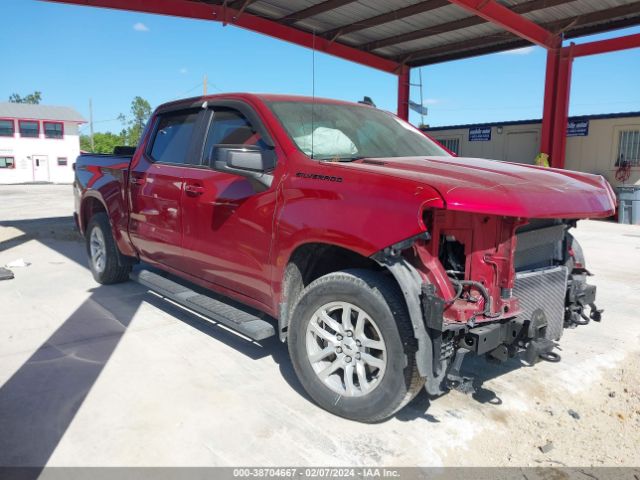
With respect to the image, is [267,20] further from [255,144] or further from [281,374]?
[281,374]

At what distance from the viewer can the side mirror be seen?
10.6 ft

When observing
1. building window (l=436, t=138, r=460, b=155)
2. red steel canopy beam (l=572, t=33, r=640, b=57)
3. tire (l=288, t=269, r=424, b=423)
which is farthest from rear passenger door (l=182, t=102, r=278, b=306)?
building window (l=436, t=138, r=460, b=155)

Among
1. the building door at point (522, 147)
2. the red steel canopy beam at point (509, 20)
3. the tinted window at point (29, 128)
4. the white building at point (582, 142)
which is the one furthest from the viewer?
the tinted window at point (29, 128)

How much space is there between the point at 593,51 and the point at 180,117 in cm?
1510

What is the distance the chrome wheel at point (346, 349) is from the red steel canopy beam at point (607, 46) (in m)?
15.8

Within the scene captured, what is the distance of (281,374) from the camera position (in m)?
3.70

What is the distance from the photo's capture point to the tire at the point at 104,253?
18.8 ft

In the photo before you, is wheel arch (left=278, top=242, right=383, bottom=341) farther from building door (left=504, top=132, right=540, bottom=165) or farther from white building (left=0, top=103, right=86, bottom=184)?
white building (left=0, top=103, right=86, bottom=184)

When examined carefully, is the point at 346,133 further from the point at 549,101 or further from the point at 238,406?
the point at 549,101

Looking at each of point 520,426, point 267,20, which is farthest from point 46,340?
point 267,20

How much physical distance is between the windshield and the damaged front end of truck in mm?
1019

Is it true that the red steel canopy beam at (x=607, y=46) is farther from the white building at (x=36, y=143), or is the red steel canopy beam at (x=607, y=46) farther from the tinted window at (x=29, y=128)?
the tinted window at (x=29, y=128)

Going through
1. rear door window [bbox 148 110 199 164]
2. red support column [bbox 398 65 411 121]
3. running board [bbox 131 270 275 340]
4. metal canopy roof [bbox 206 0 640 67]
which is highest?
metal canopy roof [bbox 206 0 640 67]

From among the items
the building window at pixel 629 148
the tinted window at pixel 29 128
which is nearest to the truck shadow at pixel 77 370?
the building window at pixel 629 148
